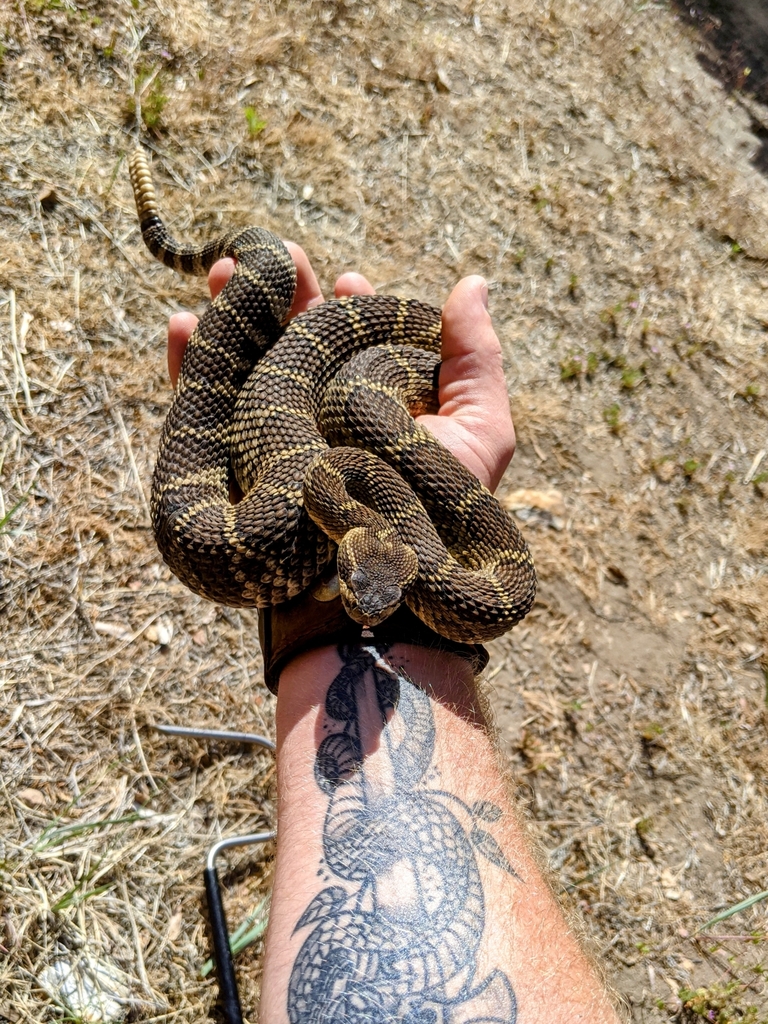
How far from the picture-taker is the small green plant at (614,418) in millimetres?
6832

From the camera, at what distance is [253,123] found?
22.6 feet

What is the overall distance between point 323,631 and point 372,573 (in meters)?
0.51

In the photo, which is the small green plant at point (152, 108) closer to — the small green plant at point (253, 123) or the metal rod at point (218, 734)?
the small green plant at point (253, 123)

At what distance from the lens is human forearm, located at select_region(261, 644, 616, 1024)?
2.90 meters

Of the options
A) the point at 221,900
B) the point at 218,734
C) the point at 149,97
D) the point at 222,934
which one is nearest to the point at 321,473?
the point at 218,734

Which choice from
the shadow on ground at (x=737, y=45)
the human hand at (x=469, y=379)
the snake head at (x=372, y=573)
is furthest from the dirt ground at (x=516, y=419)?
the snake head at (x=372, y=573)

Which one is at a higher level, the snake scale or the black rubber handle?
the snake scale

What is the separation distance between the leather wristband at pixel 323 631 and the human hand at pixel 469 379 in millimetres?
1189

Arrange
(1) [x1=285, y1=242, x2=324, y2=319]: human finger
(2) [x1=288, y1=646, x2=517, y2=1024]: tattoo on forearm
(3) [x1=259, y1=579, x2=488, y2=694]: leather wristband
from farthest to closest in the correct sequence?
(1) [x1=285, y1=242, x2=324, y2=319]: human finger → (3) [x1=259, y1=579, x2=488, y2=694]: leather wristband → (2) [x1=288, y1=646, x2=517, y2=1024]: tattoo on forearm

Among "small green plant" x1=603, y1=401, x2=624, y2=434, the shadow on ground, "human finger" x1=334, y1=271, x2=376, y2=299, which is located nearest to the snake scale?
"human finger" x1=334, y1=271, x2=376, y2=299

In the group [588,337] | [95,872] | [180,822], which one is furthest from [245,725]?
[588,337]

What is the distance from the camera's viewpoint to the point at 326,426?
15.9ft

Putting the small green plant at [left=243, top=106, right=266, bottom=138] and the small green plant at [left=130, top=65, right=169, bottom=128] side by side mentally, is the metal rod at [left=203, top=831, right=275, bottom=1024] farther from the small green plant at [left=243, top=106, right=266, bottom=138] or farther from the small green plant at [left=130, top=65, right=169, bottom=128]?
the small green plant at [left=243, top=106, right=266, bottom=138]

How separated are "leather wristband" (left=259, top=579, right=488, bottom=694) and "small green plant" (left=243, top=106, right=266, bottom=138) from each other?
459 centimetres
